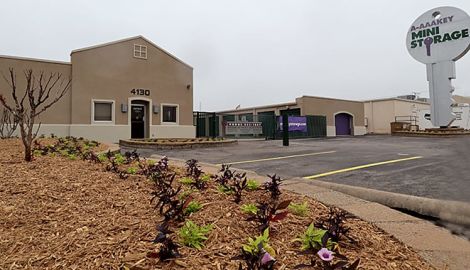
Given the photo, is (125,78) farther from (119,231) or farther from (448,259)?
(448,259)

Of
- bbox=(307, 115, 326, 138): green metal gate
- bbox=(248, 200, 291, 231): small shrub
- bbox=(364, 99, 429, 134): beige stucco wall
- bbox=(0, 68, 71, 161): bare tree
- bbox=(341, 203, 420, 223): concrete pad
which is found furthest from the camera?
bbox=(364, 99, 429, 134): beige stucco wall

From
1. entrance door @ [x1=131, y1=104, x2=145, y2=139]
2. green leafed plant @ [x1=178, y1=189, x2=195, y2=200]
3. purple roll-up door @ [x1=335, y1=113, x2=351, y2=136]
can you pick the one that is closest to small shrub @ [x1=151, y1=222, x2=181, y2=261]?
green leafed plant @ [x1=178, y1=189, x2=195, y2=200]

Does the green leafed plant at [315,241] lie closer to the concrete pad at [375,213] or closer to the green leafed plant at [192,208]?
the concrete pad at [375,213]

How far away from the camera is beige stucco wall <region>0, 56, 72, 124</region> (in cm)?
1291

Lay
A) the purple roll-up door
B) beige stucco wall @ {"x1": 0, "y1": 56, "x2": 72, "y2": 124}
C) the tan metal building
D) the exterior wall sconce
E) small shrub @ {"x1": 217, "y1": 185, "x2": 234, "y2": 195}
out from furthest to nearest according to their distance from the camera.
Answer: the purple roll-up door
the tan metal building
the exterior wall sconce
beige stucco wall @ {"x1": 0, "y1": 56, "x2": 72, "y2": 124}
small shrub @ {"x1": 217, "y1": 185, "x2": 234, "y2": 195}

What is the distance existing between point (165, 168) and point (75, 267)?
2558 millimetres

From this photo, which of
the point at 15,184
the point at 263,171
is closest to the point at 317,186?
the point at 263,171

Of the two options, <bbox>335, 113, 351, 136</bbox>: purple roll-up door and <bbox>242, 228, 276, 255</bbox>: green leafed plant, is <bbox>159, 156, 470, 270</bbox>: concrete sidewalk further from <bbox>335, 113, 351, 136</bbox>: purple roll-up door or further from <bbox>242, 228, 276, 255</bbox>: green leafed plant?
<bbox>335, 113, 351, 136</bbox>: purple roll-up door

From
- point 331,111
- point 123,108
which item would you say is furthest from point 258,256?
point 331,111

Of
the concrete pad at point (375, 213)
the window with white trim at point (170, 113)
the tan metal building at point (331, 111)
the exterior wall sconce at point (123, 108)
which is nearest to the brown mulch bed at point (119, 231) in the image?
the concrete pad at point (375, 213)

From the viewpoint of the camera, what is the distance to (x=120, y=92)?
50.1 ft

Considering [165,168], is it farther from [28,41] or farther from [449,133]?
[449,133]

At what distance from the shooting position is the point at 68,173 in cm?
379

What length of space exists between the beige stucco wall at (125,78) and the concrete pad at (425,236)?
49.0ft
